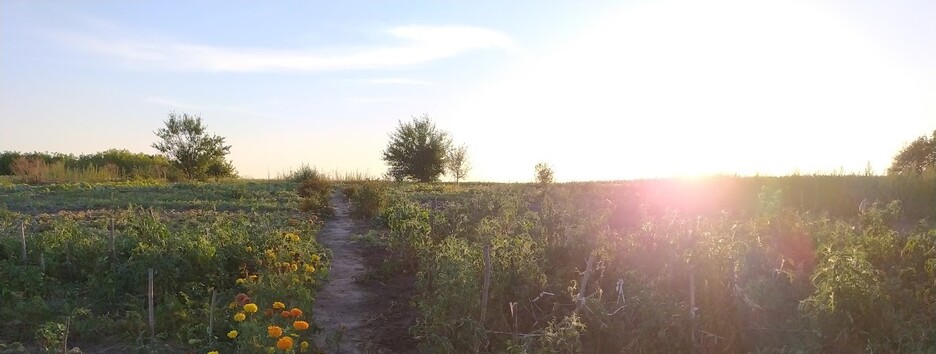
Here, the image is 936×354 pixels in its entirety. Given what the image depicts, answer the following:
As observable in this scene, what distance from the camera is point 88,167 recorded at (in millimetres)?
26031

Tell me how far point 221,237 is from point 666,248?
14.2ft

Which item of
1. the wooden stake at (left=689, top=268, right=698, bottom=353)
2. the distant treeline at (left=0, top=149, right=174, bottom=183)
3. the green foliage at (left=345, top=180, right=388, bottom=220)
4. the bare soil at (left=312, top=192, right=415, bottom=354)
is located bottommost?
the bare soil at (left=312, top=192, right=415, bottom=354)

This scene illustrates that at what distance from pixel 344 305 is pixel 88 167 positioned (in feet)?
80.1

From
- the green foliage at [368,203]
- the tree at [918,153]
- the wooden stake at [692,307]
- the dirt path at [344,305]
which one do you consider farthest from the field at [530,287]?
the tree at [918,153]

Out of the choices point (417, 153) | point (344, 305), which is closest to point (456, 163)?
point (417, 153)

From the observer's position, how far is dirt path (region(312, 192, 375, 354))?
4.91 meters

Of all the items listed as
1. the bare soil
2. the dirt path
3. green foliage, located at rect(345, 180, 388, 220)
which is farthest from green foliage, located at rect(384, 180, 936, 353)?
green foliage, located at rect(345, 180, 388, 220)

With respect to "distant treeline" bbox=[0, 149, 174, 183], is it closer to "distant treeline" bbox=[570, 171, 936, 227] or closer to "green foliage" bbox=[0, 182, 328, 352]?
"green foliage" bbox=[0, 182, 328, 352]

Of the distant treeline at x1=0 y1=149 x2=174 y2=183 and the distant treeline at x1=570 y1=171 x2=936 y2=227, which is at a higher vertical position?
the distant treeline at x1=0 y1=149 x2=174 y2=183

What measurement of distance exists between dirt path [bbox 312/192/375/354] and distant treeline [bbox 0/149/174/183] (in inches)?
621

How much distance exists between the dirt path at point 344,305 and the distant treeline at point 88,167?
51.8ft

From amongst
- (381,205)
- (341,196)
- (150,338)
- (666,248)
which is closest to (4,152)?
(341,196)

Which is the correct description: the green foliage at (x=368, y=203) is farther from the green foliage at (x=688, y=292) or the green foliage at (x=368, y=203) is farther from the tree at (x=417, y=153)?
the tree at (x=417, y=153)

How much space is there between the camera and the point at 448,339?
4410mm
